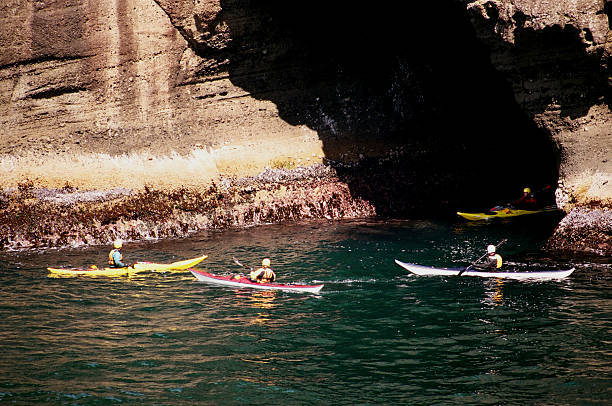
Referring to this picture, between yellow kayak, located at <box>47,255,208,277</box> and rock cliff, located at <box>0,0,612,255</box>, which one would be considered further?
rock cliff, located at <box>0,0,612,255</box>

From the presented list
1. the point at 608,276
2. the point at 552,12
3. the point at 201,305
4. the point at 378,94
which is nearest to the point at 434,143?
the point at 378,94

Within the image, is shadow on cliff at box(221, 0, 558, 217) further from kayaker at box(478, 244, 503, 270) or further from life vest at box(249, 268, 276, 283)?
life vest at box(249, 268, 276, 283)

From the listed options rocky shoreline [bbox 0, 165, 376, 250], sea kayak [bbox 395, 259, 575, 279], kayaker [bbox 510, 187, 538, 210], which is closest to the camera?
sea kayak [bbox 395, 259, 575, 279]

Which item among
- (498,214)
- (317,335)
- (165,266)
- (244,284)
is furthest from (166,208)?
(498,214)

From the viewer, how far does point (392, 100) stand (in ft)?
92.8

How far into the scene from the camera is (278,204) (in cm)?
2652

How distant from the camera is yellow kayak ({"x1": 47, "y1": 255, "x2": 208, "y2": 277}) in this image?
18922mm

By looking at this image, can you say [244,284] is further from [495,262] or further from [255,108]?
[255,108]

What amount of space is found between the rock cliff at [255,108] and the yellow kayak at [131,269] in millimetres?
5187

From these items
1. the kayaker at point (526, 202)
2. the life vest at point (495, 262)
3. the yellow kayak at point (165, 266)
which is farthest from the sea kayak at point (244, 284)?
the kayaker at point (526, 202)

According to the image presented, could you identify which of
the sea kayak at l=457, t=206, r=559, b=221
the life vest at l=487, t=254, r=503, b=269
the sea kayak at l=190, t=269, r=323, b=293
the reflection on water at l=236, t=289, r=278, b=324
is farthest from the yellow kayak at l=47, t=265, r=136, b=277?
the sea kayak at l=457, t=206, r=559, b=221

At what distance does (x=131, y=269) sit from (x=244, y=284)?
4.08m

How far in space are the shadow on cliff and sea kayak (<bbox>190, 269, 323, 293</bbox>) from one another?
10770 mm

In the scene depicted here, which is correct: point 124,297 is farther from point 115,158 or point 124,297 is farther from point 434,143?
point 434,143
